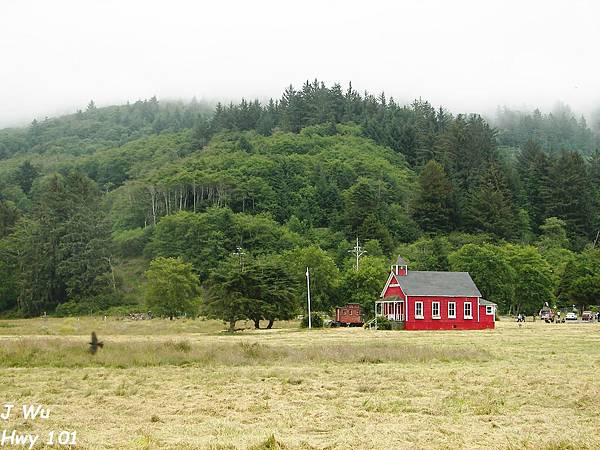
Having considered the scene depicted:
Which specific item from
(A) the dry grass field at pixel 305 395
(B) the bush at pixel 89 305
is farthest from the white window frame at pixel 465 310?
(B) the bush at pixel 89 305

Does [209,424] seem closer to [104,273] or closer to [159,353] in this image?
[159,353]

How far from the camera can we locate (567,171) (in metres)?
134

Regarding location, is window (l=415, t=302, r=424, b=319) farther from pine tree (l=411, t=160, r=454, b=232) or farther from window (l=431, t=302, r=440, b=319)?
pine tree (l=411, t=160, r=454, b=232)

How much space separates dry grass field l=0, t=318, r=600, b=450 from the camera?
14586 millimetres

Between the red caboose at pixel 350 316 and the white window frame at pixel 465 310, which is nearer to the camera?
the white window frame at pixel 465 310

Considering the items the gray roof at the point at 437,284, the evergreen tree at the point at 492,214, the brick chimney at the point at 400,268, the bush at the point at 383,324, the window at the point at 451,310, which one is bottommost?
the bush at the point at 383,324

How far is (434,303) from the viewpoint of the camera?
68.1 m

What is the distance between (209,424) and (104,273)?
319 ft

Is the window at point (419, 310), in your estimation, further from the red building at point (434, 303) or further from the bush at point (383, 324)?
the bush at point (383, 324)

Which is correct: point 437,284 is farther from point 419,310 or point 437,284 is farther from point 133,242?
point 133,242

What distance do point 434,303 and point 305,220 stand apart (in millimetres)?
61136

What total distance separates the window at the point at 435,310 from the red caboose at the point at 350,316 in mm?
7935

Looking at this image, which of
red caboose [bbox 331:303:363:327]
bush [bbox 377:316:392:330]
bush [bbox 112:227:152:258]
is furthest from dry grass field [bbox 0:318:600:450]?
bush [bbox 112:227:152:258]

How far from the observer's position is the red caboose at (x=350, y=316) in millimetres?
72750
